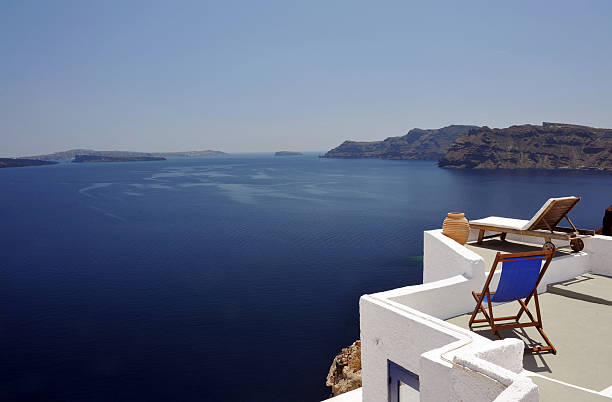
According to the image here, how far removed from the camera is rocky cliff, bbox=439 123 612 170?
134738 millimetres

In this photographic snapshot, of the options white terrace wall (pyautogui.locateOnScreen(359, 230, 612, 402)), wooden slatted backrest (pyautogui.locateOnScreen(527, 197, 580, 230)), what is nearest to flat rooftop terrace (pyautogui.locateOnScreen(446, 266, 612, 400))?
white terrace wall (pyautogui.locateOnScreen(359, 230, 612, 402))

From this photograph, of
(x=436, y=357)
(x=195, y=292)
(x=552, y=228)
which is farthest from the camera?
(x=195, y=292)

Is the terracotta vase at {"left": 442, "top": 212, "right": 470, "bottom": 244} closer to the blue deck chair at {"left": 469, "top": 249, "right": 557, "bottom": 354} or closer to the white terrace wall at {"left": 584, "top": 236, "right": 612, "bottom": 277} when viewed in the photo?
the white terrace wall at {"left": 584, "top": 236, "right": 612, "bottom": 277}

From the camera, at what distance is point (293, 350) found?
20812 mm

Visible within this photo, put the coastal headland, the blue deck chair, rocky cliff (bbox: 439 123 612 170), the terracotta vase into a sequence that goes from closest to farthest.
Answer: the blue deck chair → the terracotta vase → the coastal headland → rocky cliff (bbox: 439 123 612 170)

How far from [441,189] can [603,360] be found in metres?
84.6

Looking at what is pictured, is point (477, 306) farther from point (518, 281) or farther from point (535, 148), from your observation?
point (535, 148)

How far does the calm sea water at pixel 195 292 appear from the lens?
1872 centimetres

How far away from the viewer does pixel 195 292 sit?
27938 mm

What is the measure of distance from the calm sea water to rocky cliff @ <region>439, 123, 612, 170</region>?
86.7 metres

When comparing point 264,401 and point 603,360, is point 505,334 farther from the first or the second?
point 264,401

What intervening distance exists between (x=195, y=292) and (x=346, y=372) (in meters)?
15.0

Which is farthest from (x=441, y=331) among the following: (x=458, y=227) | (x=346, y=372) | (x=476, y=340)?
(x=346, y=372)

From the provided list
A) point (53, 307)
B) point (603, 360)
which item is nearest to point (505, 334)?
point (603, 360)
